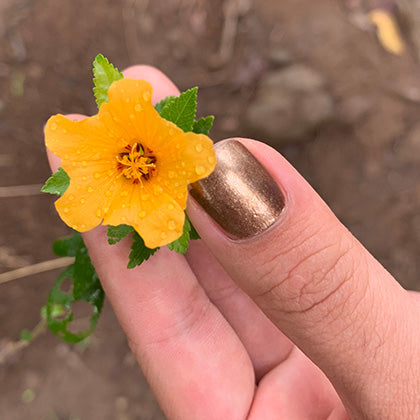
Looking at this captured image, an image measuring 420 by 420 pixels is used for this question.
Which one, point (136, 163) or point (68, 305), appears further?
point (68, 305)

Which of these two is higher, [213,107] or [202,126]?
[202,126]

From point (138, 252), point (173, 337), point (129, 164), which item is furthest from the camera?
point (173, 337)

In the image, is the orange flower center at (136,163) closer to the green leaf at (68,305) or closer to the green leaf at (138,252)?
the green leaf at (138,252)

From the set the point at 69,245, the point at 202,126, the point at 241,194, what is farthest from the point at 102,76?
the point at 69,245

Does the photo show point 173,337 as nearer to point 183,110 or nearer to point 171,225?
point 171,225

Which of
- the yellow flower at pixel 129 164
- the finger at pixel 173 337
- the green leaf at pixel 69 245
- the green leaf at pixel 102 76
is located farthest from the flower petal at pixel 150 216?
the green leaf at pixel 69 245

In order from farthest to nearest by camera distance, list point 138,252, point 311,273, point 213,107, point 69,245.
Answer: point 213,107, point 69,245, point 138,252, point 311,273

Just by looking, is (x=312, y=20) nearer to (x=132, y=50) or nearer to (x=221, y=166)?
(x=132, y=50)
